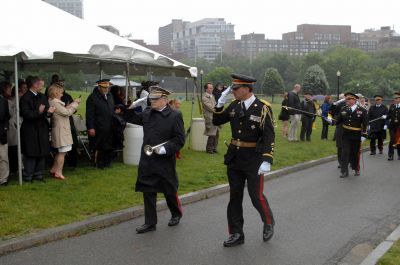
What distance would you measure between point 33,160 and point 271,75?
2826 inches

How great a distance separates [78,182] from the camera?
9.77 m

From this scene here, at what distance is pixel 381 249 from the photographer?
21.0 ft

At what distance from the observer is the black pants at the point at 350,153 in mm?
12622

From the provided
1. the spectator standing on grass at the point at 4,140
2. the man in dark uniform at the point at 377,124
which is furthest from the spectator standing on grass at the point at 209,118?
the spectator standing on grass at the point at 4,140

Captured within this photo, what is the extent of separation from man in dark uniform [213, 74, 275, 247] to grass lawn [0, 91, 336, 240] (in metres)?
2.28

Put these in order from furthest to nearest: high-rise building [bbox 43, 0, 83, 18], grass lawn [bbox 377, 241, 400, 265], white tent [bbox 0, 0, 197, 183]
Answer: high-rise building [bbox 43, 0, 83, 18] → white tent [bbox 0, 0, 197, 183] → grass lawn [bbox 377, 241, 400, 265]

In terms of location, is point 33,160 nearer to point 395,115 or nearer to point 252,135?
point 252,135

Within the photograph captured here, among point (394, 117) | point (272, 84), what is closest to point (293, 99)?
point (394, 117)

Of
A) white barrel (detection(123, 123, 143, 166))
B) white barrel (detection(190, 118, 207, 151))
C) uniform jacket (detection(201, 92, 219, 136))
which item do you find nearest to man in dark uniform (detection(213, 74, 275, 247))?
white barrel (detection(123, 123, 143, 166))

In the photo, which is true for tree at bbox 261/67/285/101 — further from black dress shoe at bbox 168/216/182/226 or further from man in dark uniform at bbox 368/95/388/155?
black dress shoe at bbox 168/216/182/226

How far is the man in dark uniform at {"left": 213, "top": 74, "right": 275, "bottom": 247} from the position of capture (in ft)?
21.0

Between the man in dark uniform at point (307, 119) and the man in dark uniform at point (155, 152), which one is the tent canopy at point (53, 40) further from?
the man in dark uniform at point (307, 119)

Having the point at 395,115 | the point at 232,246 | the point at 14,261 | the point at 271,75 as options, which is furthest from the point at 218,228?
the point at 271,75

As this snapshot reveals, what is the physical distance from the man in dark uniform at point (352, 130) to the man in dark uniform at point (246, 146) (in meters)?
6.60
